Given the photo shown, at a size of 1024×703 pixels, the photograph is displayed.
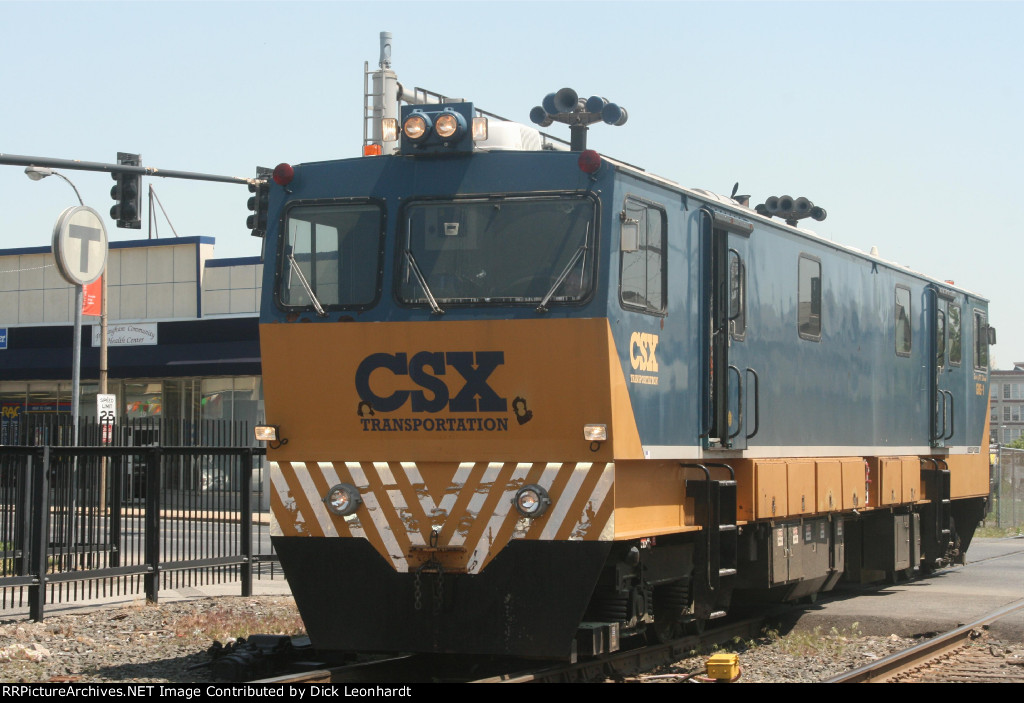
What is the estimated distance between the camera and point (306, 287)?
909 centimetres

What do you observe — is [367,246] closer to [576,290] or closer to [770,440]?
[576,290]

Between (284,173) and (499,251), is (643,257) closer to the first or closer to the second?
(499,251)

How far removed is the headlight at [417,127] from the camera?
29.6ft

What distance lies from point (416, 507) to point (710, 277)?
126 inches

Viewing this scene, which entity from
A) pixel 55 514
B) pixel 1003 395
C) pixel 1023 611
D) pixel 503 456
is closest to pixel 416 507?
pixel 503 456

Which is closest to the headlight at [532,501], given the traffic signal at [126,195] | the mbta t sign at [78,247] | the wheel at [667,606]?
the wheel at [667,606]

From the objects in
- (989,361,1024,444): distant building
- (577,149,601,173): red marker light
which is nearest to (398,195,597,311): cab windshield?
(577,149,601,173): red marker light

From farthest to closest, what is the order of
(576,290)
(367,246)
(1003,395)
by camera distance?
1. (1003,395)
2. (367,246)
3. (576,290)

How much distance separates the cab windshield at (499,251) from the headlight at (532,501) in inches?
48.9

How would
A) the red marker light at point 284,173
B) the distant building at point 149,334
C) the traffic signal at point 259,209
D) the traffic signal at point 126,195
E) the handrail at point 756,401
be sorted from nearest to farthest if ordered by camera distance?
the red marker light at point 284,173
the handrail at point 756,401
the traffic signal at point 259,209
the traffic signal at point 126,195
the distant building at point 149,334

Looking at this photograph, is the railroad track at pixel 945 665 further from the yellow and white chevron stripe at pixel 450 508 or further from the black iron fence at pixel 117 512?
the black iron fence at pixel 117 512

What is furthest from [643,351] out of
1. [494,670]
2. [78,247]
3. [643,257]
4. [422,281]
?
[78,247]

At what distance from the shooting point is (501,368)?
855 centimetres

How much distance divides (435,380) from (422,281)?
0.71m
